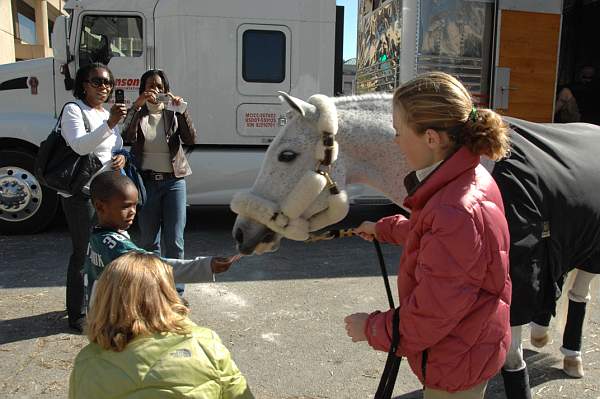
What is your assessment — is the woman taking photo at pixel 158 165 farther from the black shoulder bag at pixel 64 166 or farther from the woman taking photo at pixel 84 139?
the black shoulder bag at pixel 64 166

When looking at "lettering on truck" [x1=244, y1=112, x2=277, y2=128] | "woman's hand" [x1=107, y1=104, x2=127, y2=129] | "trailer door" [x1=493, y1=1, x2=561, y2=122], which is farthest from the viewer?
"lettering on truck" [x1=244, y1=112, x2=277, y2=128]

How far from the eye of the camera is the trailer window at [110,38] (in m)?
6.29

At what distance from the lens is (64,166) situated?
10.6 feet

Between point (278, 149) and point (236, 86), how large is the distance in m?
4.53

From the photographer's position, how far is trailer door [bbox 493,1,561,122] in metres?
5.68

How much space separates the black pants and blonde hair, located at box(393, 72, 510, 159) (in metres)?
2.65

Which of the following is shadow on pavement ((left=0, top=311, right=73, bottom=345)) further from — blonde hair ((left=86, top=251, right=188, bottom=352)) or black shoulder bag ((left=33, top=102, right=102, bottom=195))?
blonde hair ((left=86, top=251, right=188, bottom=352))

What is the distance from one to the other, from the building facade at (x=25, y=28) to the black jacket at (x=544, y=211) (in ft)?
49.7

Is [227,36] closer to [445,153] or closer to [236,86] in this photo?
[236,86]

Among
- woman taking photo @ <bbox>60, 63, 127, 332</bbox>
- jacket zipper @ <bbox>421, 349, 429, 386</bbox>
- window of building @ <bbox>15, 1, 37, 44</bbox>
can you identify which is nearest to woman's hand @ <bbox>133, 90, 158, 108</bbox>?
woman taking photo @ <bbox>60, 63, 127, 332</bbox>

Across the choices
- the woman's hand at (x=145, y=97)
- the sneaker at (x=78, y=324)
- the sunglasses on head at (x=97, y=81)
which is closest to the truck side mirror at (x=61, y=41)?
the woman's hand at (x=145, y=97)

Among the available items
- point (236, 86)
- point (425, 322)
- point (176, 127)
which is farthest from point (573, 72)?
point (425, 322)

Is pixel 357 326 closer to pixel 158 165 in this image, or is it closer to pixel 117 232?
pixel 117 232

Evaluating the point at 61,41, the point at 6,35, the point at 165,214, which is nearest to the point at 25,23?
the point at 6,35
